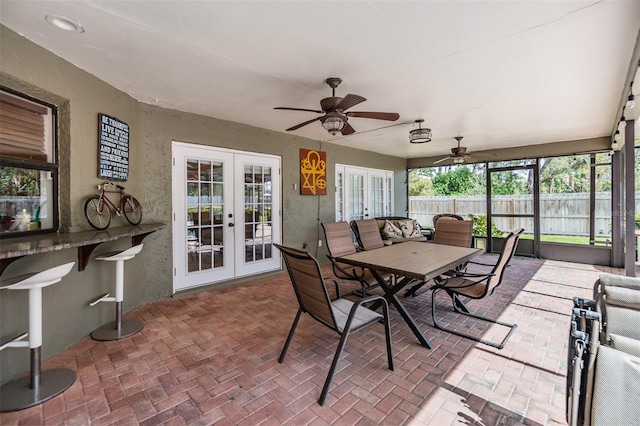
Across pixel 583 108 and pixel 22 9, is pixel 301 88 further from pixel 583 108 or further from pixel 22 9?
pixel 583 108

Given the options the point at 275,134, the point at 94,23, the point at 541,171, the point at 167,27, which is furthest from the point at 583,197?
the point at 94,23

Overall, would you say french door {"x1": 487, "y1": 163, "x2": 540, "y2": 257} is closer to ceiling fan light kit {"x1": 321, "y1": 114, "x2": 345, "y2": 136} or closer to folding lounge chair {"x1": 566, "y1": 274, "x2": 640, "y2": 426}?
ceiling fan light kit {"x1": 321, "y1": 114, "x2": 345, "y2": 136}

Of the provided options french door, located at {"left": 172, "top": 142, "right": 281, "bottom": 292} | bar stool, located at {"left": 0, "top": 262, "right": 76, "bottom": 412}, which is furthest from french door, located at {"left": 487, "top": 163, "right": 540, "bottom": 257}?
bar stool, located at {"left": 0, "top": 262, "right": 76, "bottom": 412}

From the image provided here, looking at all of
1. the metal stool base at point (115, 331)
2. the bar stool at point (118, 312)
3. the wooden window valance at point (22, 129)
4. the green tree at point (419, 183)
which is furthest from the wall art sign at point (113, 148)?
the green tree at point (419, 183)

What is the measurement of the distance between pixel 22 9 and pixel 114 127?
4.24ft

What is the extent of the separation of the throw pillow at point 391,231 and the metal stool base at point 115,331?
4.73m

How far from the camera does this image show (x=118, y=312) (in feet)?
9.25

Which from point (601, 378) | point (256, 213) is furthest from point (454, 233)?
point (601, 378)

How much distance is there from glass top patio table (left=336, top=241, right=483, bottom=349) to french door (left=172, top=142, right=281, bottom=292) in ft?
7.15

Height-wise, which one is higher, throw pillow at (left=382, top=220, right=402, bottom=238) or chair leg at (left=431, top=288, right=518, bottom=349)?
throw pillow at (left=382, top=220, right=402, bottom=238)

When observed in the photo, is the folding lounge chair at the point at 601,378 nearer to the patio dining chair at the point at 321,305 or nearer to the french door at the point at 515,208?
the patio dining chair at the point at 321,305

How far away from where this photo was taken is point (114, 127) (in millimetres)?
3031

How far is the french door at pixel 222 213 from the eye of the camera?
3.94 m

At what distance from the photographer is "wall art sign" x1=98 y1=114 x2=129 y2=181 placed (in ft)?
9.40
